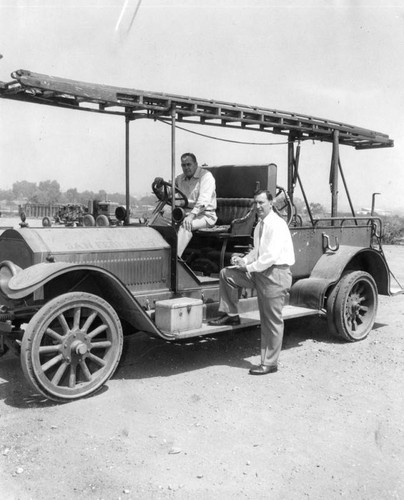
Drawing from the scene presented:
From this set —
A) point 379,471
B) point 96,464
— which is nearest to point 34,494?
point 96,464

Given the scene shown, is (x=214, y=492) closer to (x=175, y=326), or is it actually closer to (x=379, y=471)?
(x=379, y=471)

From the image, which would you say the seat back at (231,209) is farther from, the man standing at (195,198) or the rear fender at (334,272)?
the rear fender at (334,272)

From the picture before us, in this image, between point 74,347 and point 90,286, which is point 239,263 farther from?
point 74,347

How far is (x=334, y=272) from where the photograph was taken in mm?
7012

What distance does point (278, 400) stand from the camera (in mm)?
4848

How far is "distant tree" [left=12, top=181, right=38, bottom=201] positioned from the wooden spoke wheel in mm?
77733

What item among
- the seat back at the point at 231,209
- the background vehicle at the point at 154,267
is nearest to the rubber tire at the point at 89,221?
the background vehicle at the point at 154,267

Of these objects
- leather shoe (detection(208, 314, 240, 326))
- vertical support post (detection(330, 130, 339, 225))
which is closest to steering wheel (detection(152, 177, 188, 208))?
leather shoe (detection(208, 314, 240, 326))

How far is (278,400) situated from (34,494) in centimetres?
227

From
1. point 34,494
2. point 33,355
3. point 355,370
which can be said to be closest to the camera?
point 34,494

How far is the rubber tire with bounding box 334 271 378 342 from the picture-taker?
6.97m

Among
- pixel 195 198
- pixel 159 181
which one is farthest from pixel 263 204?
pixel 159 181

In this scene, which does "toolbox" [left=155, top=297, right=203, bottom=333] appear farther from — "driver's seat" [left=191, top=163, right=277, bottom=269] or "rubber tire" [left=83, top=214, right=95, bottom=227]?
"rubber tire" [left=83, top=214, right=95, bottom=227]

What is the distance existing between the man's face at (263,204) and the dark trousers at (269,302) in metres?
0.56
